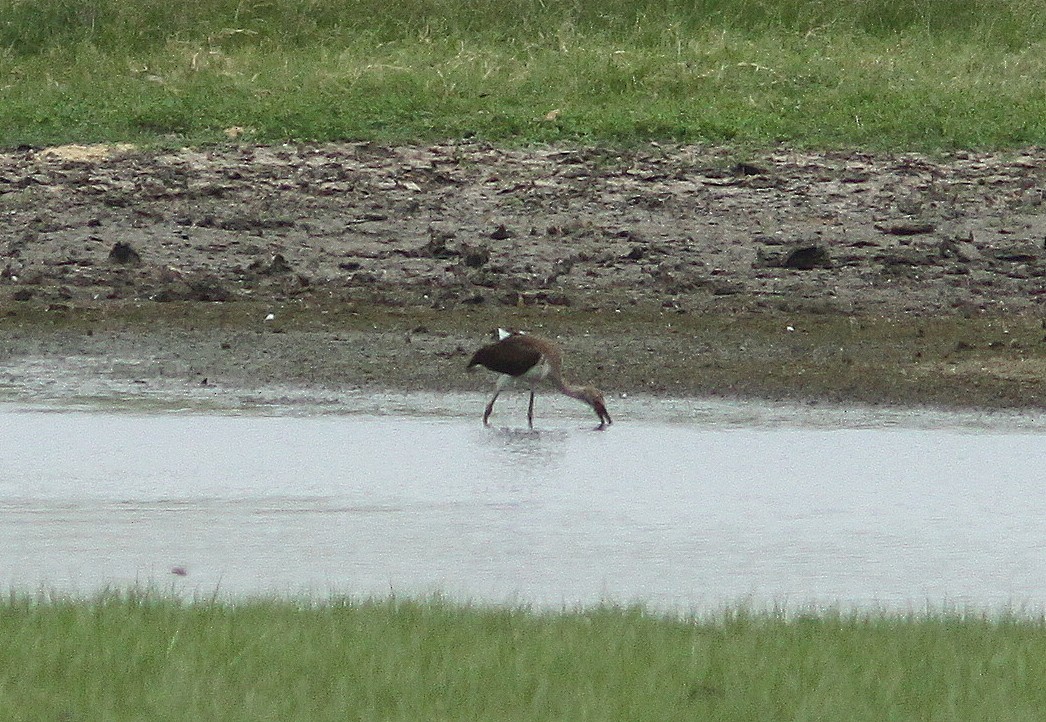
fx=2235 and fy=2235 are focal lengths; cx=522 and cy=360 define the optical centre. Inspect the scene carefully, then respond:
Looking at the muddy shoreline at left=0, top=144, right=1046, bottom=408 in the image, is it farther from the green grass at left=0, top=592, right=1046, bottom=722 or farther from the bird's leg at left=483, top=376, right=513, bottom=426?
the green grass at left=0, top=592, right=1046, bottom=722

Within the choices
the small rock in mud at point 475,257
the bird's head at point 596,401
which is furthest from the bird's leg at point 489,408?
the small rock in mud at point 475,257

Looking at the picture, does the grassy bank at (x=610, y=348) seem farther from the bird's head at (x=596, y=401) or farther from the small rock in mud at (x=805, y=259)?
the small rock in mud at (x=805, y=259)

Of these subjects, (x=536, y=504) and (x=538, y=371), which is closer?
(x=536, y=504)

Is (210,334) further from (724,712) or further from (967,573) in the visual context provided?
(724,712)

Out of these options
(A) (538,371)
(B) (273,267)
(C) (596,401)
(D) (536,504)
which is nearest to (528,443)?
(C) (596,401)

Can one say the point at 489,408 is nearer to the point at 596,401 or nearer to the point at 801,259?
the point at 596,401

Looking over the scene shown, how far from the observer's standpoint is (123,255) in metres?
13.5

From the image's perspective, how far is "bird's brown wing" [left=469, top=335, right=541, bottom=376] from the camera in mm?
10586

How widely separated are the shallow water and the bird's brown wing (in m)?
0.30

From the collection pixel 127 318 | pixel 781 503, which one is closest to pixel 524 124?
pixel 127 318

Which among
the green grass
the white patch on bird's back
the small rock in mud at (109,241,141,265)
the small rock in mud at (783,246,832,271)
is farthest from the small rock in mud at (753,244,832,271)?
the green grass

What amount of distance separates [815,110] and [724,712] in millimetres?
12087

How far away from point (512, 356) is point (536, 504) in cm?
211

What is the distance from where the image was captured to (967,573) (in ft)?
24.3
